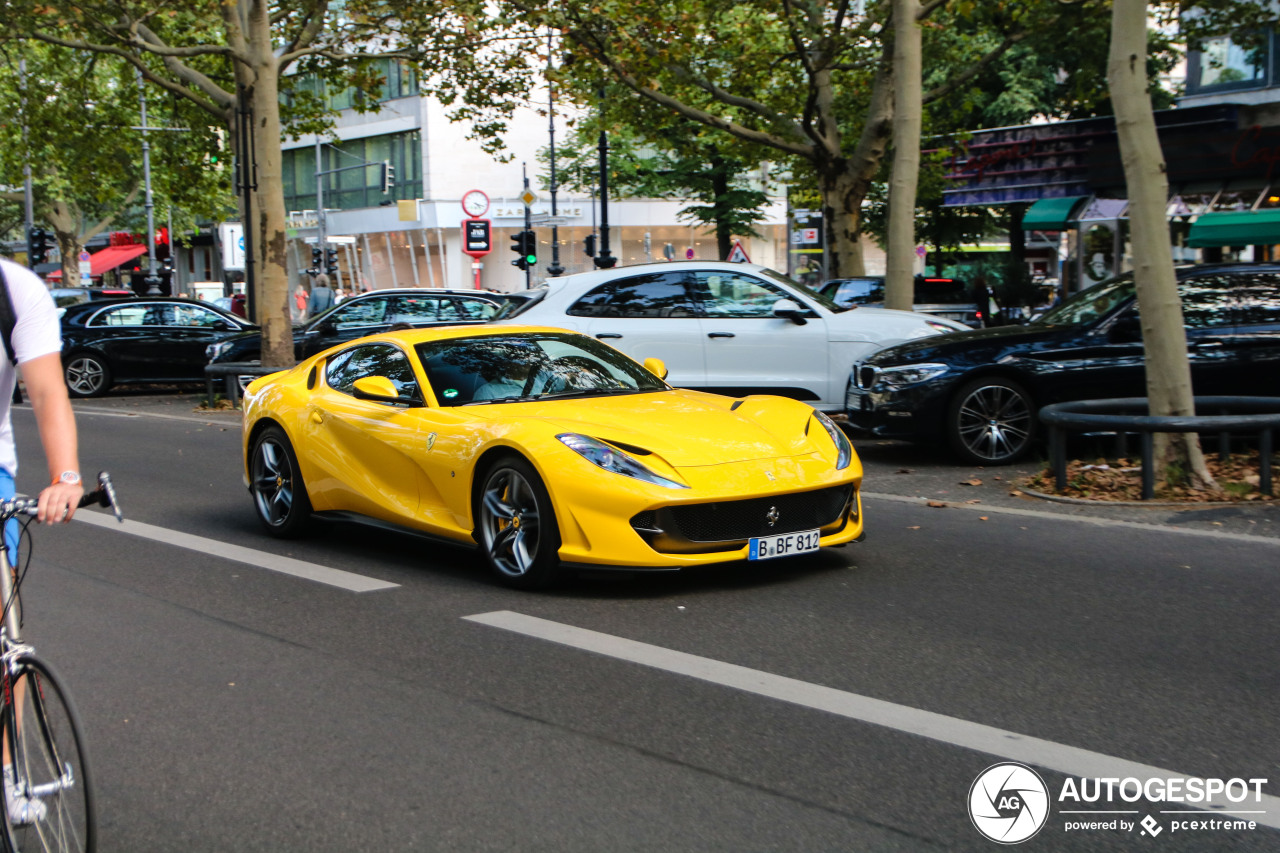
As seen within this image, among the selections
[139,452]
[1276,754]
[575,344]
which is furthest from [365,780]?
[139,452]

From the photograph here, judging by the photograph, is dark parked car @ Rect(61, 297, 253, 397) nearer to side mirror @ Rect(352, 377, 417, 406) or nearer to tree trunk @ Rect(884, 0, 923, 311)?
tree trunk @ Rect(884, 0, 923, 311)

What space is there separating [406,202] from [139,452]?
43.5 metres

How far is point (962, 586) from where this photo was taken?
268 inches

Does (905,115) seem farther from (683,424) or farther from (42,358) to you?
(42,358)

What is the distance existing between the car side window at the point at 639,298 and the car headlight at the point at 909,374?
269 cm

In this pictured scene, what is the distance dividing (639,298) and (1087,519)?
6.00m

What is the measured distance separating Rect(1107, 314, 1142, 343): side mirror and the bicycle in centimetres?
958

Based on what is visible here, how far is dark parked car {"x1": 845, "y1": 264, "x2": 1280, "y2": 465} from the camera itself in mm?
11102

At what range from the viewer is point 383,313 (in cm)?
2125

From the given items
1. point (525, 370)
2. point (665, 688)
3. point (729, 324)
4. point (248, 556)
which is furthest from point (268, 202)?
point (665, 688)

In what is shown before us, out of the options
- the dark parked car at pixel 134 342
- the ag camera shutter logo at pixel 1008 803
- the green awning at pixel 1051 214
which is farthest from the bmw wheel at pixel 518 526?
the green awning at pixel 1051 214

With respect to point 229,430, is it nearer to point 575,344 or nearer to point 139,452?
point 139,452

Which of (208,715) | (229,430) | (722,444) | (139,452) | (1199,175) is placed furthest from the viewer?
(1199,175)

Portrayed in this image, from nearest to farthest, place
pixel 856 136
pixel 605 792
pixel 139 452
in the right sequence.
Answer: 1. pixel 605 792
2. pixel 139 452
3. pixel 856 136
